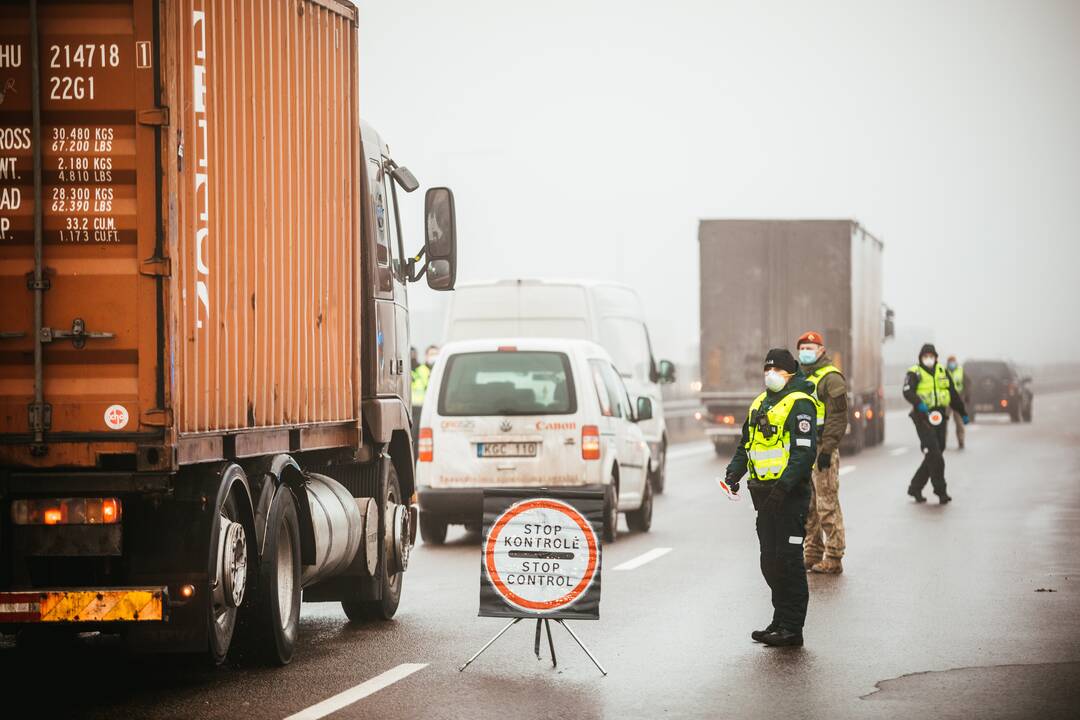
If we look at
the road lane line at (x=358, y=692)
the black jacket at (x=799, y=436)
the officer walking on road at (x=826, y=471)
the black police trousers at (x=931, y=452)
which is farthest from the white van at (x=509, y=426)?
the road lane line at (x=358, y=692)

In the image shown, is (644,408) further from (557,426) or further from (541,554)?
(541,554)

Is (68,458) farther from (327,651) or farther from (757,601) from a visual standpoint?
(757,601)

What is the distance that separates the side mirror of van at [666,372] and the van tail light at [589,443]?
8.08 metres

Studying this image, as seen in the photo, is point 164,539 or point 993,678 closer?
point 164,539

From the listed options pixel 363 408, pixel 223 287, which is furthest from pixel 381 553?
pixel 223 287

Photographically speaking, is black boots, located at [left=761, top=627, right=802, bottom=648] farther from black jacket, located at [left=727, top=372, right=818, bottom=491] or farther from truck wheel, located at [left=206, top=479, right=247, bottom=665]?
truck wheel, located at [left=206, top=479, right=247, bottom=665]

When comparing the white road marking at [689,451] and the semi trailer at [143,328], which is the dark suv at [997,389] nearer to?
the white road marking at [689,451]

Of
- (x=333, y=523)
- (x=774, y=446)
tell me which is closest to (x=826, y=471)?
(x=774, y=446)

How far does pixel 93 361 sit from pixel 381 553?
3.80 meters

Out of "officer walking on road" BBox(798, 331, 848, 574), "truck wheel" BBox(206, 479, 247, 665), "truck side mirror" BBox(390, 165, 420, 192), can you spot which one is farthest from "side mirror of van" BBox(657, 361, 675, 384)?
"truck wheel" BBox(206, 479, 247, 665)

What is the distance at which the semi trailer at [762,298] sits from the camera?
2945cm

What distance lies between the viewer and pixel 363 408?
416 inches

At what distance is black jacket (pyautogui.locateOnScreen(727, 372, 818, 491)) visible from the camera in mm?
9656

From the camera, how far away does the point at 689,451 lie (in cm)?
3397
